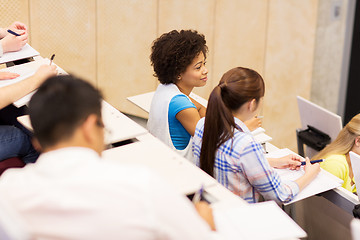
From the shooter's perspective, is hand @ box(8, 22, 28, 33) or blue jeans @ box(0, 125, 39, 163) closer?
blue jeans @ box(0, 125, 39, 163)

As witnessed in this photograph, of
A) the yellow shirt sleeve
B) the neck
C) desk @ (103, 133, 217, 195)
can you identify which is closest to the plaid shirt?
desk @ (103, 133, 217, 195)

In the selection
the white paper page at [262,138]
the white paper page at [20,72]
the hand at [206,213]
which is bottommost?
the white paper page at [262,138]

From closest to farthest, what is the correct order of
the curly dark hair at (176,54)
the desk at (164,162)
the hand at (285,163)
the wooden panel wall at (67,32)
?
the desk at (164,162), the hand at (285,163), the curly dark hair at (176,54), the wooden panel wall at (67,32)

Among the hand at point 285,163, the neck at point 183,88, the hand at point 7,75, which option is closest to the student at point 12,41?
the hand at point 7,75

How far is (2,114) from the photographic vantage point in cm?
261

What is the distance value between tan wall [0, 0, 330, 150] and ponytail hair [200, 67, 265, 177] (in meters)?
1.66

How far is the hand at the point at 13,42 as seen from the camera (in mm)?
2763

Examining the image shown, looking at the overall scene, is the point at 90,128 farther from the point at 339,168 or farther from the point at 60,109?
the point at 339,168

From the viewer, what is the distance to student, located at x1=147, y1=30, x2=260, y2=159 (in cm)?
270

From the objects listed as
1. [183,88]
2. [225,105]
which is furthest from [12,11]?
[225,105]

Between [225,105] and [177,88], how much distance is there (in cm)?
69

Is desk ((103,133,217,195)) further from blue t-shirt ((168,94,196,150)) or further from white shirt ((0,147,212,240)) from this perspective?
blue t-shirt ((168,94,196,150))

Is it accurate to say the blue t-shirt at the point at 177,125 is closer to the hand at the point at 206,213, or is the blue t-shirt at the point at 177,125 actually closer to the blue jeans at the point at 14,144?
the blue jeans at the point at 14,144

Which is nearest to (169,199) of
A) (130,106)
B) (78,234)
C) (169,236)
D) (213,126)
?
(169,236)
